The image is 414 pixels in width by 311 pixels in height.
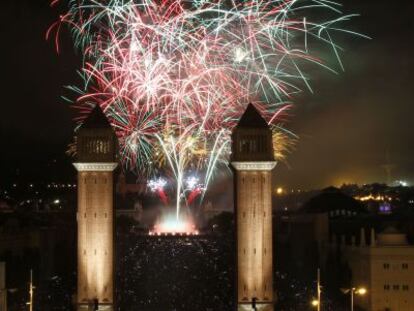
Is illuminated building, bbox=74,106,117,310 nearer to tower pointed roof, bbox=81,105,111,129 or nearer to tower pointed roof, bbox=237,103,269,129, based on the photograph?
tower pointed roof, bbox=81,105,111,129

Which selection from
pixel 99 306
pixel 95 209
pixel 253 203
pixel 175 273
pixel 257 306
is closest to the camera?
pixel 257 306

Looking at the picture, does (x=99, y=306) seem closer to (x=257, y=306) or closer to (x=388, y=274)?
(x=257, y=306)

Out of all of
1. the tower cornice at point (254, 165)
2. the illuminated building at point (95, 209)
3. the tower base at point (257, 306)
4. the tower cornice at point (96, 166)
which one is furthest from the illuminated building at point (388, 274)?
the tower cornice at point (96, 166)

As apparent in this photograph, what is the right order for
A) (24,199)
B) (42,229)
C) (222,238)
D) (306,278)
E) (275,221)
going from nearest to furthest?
(306,278)
(42,229)
(222,238)
(275,221)
(24,199)

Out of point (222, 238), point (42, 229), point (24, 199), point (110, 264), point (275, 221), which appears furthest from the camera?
point (24, 199)

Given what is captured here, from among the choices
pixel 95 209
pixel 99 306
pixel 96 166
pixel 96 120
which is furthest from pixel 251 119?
pixel 99 306

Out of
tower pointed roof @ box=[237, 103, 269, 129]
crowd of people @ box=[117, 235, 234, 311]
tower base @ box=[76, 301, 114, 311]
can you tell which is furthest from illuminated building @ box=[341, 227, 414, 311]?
tower base @ box=[76, 301, 114, 311]

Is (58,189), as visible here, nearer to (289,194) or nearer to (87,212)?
(289,194)

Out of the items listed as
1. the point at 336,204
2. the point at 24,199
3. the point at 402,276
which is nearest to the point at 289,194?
the point at 336,204
